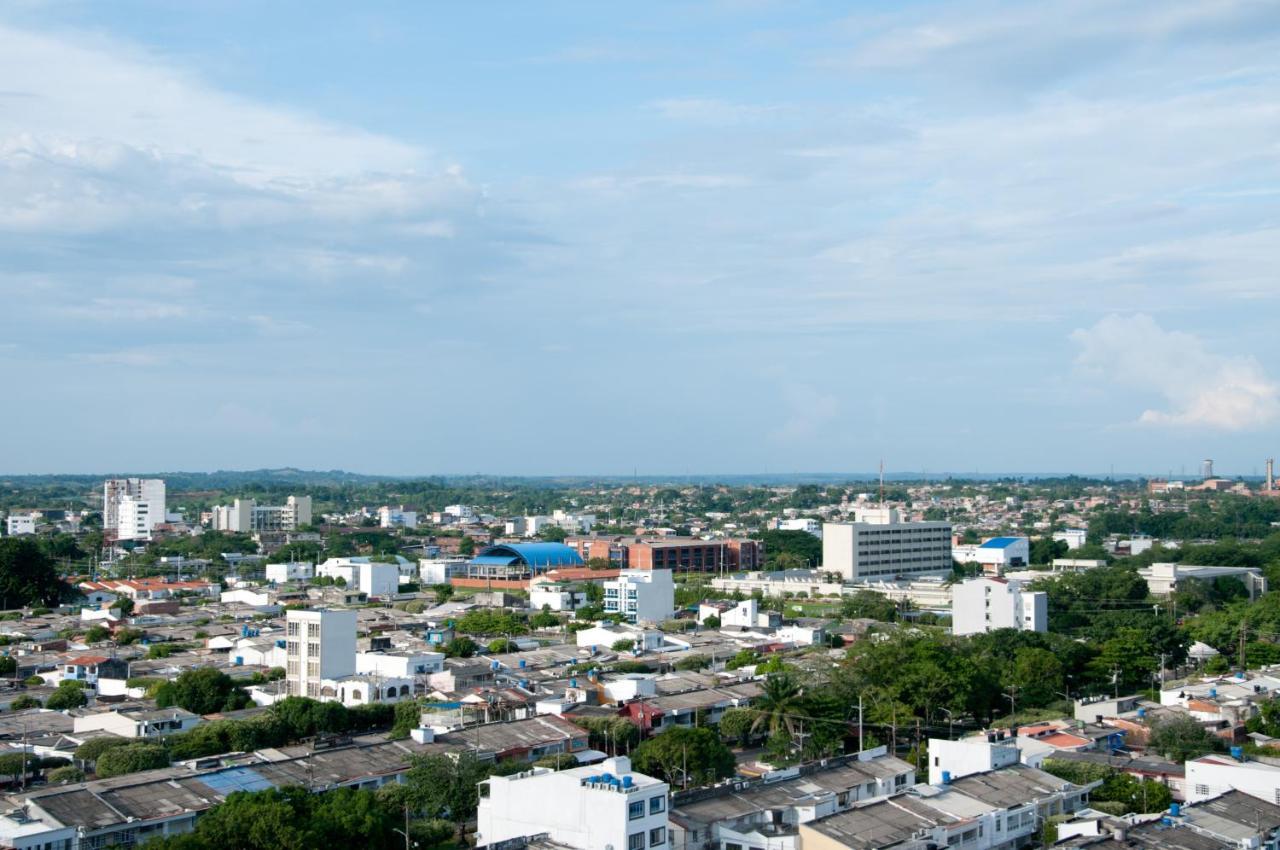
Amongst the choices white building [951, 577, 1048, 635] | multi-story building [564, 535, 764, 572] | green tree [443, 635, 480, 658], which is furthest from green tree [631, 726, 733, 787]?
multi-story building [564, 535, 764, 572]

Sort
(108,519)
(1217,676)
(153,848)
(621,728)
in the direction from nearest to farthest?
(153,848), (621,728), (1217,676), (108,519)

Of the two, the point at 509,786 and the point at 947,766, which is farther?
the point at 947,766

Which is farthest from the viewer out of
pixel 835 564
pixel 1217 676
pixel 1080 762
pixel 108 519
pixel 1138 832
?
pixel 108 519

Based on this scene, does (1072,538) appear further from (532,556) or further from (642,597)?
(642,597)

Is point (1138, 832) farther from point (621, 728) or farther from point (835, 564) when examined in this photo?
point (835, 564)

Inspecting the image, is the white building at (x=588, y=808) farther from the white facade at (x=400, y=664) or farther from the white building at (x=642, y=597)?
the white building at (x=642, y=597)

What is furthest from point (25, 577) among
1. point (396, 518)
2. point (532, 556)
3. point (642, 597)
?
point (396, 518)

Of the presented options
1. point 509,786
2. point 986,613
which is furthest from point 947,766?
point 986,613
